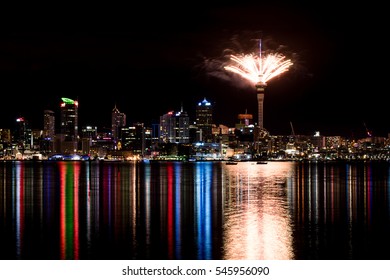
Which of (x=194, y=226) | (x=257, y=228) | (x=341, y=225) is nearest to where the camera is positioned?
(x=257, y=228)

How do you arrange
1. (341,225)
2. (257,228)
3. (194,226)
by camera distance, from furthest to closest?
(341,225) → (194,226) → (257,228)

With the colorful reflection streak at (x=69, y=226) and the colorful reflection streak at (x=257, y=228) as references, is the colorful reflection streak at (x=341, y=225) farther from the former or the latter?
the colorful reflection streak at (x=69, y=226)

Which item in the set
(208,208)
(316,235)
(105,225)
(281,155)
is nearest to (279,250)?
(316,235)

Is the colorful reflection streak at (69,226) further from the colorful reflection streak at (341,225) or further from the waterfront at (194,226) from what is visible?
the colorful reflection streak at (341,225)

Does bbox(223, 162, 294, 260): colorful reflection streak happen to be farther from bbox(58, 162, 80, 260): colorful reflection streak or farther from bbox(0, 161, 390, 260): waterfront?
bbox(58, 162, 80, 260): colorful reflection streak

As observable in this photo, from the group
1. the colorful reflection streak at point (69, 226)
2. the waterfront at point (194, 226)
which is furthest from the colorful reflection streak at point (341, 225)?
the colorful reflection streak at point (69, 226)

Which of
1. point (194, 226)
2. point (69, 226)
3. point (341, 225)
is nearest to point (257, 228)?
point (194, 226)

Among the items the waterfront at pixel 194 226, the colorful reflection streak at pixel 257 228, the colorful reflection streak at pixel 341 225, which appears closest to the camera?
the colorful reflection streak at pixel 257 228

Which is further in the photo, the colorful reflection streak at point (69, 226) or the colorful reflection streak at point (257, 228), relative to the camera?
the colorful reflection streak at point (69, 226)

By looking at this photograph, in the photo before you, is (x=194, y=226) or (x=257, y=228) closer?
(x=257, y=228)

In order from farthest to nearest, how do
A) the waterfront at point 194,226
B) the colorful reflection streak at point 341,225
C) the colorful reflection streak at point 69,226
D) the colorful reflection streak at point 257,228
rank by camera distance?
the colorful reflection streak at point 341,225 < the colorful reflection streak at point 69,226 < the waterfront at point 194,226 < the colorful reflection streak at point 257,228

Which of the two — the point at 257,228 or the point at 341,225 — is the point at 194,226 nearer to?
the point at 257,228
